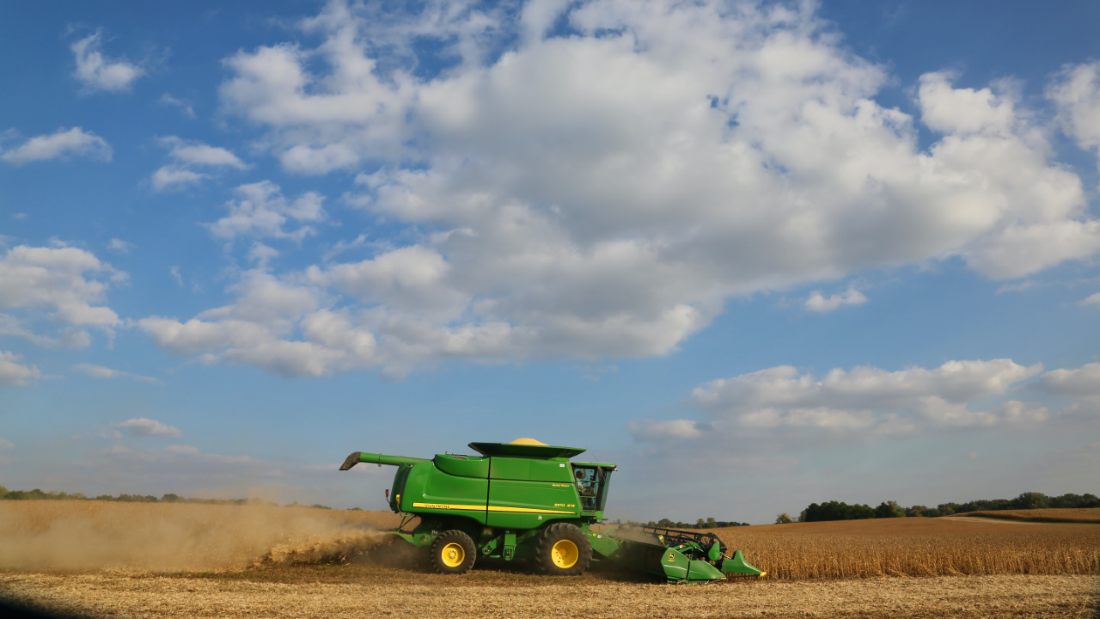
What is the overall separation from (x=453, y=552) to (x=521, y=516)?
1864mm

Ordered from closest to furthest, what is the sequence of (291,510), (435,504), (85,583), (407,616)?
(407,616)
(85,583)
(435,504)
(291,510)

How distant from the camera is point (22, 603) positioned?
1077cm

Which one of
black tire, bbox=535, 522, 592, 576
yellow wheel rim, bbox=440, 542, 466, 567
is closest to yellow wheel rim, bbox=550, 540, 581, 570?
black tire, bbox=535, 522, 592, 576

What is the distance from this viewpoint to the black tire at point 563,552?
57.3ft

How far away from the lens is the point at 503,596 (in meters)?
13.4

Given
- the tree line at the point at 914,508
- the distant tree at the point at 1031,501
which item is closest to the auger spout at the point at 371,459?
the tree line at the point at 914,508

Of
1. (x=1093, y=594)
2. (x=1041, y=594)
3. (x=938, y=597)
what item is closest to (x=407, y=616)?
(x=938, y=597)

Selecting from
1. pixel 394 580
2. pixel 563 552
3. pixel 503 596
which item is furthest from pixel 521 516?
pixel 503 596

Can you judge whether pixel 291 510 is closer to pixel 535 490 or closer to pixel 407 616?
pixel 535 490

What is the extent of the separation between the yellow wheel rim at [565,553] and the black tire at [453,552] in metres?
1.99

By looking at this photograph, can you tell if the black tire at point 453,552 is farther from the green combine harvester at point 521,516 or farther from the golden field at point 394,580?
the golden field at point 394,580

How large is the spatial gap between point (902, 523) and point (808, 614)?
4387cm

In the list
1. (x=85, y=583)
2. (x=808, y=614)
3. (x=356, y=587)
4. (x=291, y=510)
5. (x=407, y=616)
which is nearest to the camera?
(x=407, y=616)

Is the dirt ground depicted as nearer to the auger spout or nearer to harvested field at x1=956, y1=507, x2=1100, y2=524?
the auger spout
